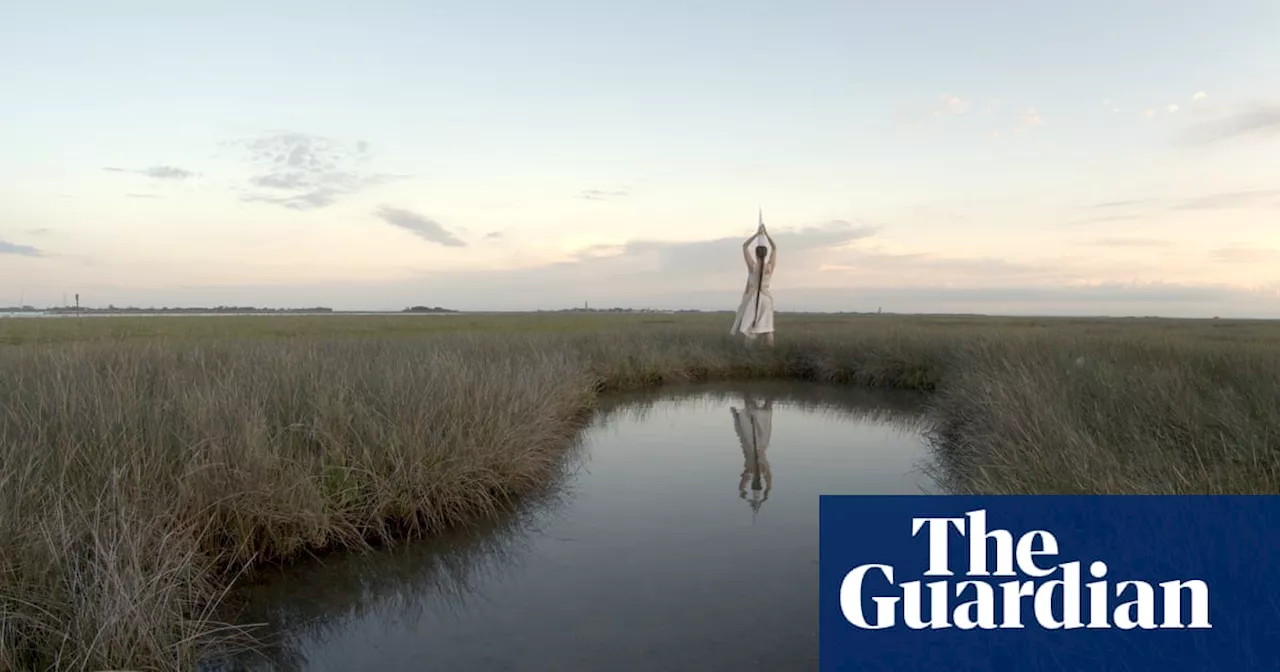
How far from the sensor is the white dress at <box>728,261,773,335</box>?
1736 centimetres

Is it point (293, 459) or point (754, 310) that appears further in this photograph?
point (754, 310)

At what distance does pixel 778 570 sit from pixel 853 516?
1530 millimetres

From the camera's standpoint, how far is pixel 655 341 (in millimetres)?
19656

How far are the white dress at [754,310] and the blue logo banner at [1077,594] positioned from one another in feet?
43.4

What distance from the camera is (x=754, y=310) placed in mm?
17547

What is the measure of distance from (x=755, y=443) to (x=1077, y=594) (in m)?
6.11

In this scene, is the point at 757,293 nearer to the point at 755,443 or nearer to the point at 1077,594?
the point at 755,443

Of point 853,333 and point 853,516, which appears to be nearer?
point 853,516

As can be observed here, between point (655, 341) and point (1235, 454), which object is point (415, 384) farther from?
point (655, 341)

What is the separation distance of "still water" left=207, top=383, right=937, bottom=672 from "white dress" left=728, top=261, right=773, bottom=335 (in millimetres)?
9543

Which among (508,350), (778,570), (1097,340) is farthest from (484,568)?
(1097,340)

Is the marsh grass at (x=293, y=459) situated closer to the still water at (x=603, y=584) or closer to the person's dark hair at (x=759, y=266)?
the still water at (x=603, y=584)

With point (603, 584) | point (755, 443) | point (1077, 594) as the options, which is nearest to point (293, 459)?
point (603, 584)

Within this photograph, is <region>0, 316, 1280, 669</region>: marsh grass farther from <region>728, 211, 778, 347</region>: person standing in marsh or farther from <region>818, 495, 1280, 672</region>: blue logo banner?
<region>728, 211, 778, 347</region>: person standing in marsh
